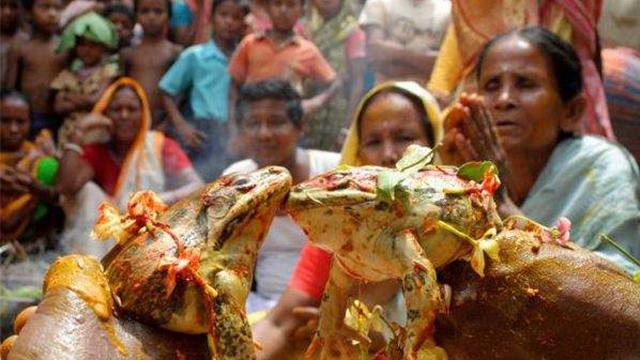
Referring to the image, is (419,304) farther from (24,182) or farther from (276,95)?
(24,182)

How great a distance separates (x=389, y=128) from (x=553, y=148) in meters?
0.35

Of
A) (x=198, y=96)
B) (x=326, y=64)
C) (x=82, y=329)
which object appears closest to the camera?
(x=82, y=329)

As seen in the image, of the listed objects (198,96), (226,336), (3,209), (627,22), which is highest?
(226,336)

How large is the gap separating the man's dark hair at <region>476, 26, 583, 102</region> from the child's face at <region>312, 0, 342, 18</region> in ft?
6.56

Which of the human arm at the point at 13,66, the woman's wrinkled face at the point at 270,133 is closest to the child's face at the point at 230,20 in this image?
the woman's wrinkled face at the point at 270,133

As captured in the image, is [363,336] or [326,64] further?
[326,64]

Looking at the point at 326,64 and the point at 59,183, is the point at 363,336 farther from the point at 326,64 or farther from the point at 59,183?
the point at 59,183

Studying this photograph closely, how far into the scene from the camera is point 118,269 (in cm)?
Result: 103

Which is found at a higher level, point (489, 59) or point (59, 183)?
point (489, 59)

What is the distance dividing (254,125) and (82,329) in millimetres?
2681

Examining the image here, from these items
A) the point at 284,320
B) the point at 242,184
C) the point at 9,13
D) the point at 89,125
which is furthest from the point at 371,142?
the point at 9,13

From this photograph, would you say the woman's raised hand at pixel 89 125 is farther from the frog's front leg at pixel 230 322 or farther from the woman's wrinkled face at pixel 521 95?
the frog's front leg at pixel 230 322

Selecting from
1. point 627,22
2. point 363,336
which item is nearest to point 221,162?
point 627,22

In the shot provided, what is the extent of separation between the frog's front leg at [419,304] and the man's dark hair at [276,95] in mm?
2677
